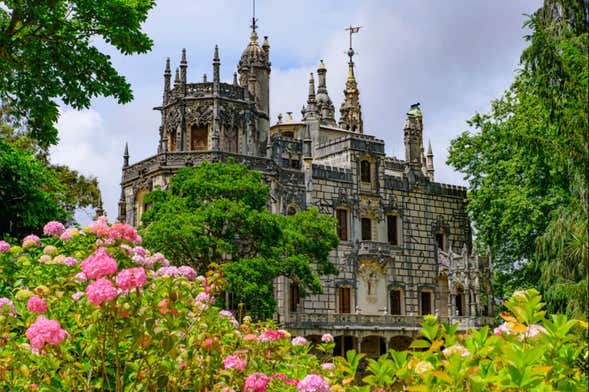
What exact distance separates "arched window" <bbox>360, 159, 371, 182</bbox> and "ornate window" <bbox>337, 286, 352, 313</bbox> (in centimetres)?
601

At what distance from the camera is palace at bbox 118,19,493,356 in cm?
3656

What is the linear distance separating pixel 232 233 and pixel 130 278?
21.0 metres

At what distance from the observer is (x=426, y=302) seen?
42.1 meters

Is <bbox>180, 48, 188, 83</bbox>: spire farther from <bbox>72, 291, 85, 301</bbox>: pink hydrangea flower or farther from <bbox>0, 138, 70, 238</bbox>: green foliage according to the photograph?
<bbox>72, 291, 85, 301</bbox>: pink hydrangea flower

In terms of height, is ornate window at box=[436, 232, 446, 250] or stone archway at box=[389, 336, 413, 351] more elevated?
ornate window at box=[436, 232, 446, 250]

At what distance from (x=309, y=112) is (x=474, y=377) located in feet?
154

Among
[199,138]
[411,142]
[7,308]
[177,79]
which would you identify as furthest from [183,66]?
[7,308]

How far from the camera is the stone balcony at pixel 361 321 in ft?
116

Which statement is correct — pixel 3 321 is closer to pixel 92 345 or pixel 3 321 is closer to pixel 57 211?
pixel 92 345

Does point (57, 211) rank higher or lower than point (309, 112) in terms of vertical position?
lower

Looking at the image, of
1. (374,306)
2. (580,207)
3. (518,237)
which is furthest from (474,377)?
(374,306)

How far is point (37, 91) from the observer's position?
1375 centimetres

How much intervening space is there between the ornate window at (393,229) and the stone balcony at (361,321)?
174 inches

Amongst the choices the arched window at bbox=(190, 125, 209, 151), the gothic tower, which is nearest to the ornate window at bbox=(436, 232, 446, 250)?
the gothic tower
